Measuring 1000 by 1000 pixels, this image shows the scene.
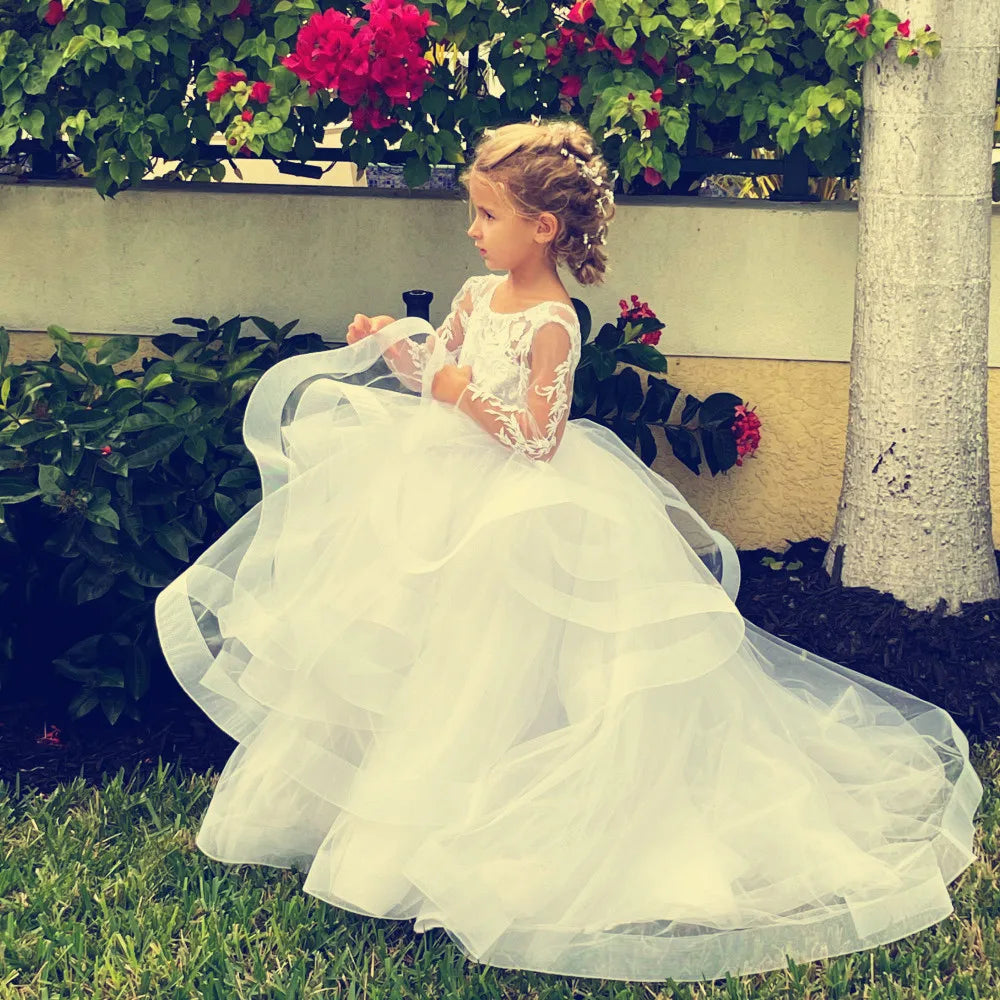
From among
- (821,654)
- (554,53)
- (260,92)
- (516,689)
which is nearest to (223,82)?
(260,92)

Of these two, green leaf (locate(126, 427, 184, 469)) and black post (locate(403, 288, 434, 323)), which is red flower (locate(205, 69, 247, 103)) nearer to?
black post (locate(403, 288, 434, 323))

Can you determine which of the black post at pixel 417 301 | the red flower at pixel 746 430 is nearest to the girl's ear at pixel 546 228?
the black post at pixel 417 301

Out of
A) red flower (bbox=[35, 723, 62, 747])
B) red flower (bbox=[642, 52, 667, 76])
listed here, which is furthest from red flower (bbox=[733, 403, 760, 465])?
red flower (bbox=[35, 723, 62, 747])

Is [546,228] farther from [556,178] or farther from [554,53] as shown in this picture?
[554,53]

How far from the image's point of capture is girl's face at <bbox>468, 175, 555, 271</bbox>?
119 inches

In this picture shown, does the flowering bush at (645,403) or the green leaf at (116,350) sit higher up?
the green leaf at (116,350)

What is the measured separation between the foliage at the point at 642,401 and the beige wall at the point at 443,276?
141 millimetres

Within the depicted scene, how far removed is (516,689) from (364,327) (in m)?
0.92

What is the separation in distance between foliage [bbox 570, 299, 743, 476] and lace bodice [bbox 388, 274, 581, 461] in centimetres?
95

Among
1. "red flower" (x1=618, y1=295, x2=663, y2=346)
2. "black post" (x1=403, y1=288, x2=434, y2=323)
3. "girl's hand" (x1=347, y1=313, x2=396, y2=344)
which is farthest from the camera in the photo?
"red flower" (x1=618, y1=295, x2=663, y2=346)

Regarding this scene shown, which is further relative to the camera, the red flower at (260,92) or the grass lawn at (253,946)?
the red flower at (260,92)

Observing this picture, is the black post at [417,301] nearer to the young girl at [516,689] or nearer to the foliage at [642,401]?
the foliage at [642,401]

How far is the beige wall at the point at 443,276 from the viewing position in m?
4.33

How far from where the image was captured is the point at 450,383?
3092mm
